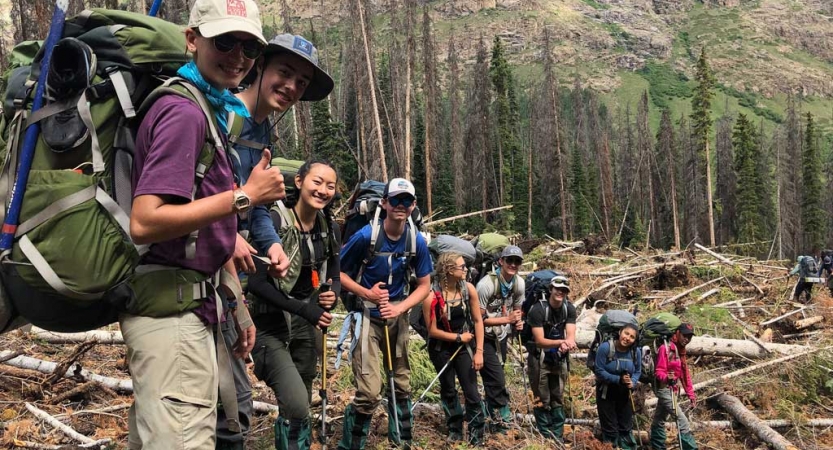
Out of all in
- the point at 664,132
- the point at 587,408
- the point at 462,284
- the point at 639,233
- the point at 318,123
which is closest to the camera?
the point at 462,284

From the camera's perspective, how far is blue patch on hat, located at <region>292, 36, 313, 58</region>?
3.43 meters

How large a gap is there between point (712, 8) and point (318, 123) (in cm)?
18204

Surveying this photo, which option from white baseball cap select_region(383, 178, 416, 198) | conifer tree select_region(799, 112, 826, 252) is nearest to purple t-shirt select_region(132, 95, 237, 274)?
white baseball cap select_region(383, 178, 416, 198)

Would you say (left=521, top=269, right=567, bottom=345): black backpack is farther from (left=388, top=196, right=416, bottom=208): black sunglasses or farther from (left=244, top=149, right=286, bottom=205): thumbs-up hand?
(left=244, top=149, right=286, bottom=205): thumbs-up hand

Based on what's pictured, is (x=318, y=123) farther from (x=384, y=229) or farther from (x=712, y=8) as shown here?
(x=712, y=8)

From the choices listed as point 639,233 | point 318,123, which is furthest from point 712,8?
point 318,123

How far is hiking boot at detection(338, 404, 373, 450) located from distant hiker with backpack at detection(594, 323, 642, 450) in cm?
316

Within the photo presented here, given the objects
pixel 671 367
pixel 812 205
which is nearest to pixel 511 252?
pixel 671 367

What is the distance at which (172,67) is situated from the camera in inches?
89.0

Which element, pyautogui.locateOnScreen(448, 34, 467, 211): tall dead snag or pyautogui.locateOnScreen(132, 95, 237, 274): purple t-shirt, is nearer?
pyautogui.locateOnScreen(132, 95, 237, 274): purple t-shirt

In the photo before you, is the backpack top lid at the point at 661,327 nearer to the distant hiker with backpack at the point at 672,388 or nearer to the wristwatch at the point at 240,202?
the distant hiker with backpack at the point at 672,388

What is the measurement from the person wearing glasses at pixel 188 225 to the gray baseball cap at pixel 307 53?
1.04m

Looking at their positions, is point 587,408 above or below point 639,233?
above

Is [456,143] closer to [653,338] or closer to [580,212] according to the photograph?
[580,212]
